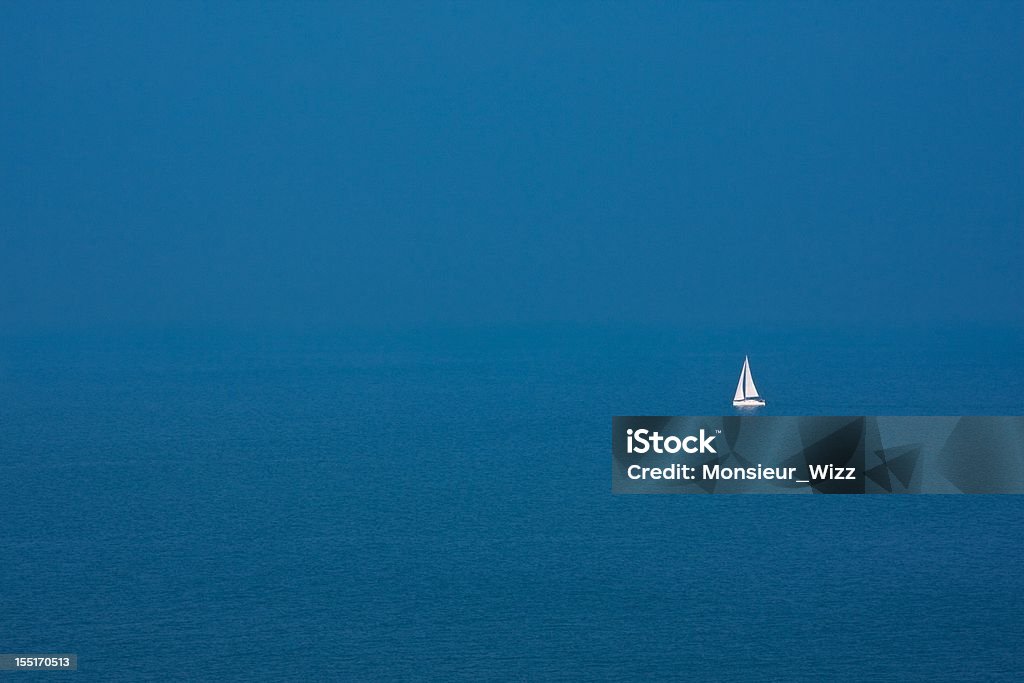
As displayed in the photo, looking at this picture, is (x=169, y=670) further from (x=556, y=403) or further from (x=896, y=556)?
(x=556, y=403)

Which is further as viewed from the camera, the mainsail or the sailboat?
the mainsail

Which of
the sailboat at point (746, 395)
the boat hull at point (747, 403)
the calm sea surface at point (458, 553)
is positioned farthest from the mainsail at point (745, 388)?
the calm sea surface at point (458, 553)

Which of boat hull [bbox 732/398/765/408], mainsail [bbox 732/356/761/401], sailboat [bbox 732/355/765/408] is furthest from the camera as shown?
mainsail [bbox 732/356/761/401]

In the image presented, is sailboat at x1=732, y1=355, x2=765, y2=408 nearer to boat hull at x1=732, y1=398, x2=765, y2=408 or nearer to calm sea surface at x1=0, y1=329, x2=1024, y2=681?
boat hull at x1=732, y1=398, x2=765, y2=408

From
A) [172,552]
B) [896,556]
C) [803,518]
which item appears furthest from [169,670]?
[803,518]

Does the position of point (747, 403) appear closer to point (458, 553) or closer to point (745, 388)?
point (745, 388)

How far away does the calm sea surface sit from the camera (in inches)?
1342

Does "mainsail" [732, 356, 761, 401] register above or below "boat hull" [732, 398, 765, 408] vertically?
above

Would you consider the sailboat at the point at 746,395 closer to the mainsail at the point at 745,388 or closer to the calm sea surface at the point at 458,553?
the mainsail at the point at 745,388

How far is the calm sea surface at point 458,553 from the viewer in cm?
3409

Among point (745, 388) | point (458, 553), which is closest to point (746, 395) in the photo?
point (745, 388)

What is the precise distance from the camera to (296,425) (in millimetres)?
77750

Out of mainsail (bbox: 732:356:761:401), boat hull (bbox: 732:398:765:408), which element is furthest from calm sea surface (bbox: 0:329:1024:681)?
boat hull (bbox: 732:398:765:408)

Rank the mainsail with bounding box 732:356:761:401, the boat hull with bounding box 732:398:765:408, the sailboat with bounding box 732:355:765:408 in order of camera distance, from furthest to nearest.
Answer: the mainsail with bounding box 732:356:761:401, the sailboat with bounding box 732:355:765:408, the boat hull with bounding box 732:398:765:408
